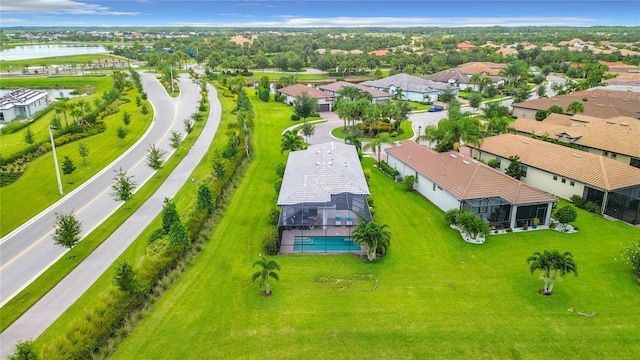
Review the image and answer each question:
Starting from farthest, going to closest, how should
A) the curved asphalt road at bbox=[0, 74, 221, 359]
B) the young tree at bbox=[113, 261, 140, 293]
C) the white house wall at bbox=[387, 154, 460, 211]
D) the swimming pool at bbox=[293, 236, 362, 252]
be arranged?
1. the white house wall at bbox=[387, 154, 460, 211]
2. the swimming pool at bbox=[293, 236, 362, 252]
3. the curved asphalt road at bbox=[0, 74, 221, 359]
4. the young tree at bbox=[113, 261, 140, 293]

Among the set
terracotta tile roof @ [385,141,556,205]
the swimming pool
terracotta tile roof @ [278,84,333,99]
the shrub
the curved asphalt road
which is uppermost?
terracotta tile roof @ [278,84,333,99]

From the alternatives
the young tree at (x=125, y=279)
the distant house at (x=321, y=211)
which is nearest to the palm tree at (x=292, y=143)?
the distant house at (x=321, y=211)

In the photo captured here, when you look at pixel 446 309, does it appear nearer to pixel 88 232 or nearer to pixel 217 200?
pixel 217 200

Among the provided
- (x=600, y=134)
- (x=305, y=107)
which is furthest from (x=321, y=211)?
(x=305, y=107)

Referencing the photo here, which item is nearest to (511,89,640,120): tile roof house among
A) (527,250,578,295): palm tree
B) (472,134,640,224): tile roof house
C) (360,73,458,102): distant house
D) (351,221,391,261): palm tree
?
(360,73,458,102): distant house

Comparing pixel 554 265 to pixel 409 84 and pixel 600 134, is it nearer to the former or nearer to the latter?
pixel 600 134

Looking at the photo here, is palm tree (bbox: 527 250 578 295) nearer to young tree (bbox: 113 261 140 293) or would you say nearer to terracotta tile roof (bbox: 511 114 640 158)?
young tree (bbox: 113 261 140 293)
